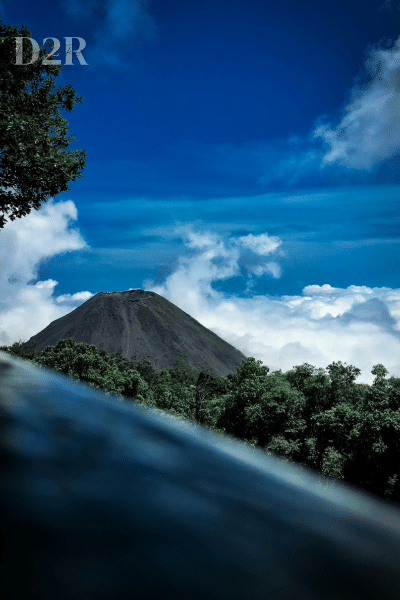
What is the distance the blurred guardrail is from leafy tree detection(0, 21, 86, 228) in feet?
25.9

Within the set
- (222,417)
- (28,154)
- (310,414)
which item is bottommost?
(222,417)

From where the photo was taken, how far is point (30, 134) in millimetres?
8195

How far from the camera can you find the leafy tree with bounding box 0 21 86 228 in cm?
808

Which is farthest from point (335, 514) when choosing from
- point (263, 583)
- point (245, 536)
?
point (263, 583)

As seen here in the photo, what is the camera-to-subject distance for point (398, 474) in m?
17.6

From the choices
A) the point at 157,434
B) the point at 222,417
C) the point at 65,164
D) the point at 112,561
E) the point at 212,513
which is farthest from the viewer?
the point at 222,417

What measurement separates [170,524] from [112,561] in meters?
0.29

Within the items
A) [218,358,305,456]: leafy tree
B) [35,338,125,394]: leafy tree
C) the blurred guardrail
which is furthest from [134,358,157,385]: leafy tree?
the blurred guardrail

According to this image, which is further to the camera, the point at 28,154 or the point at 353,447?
the point at 353,447

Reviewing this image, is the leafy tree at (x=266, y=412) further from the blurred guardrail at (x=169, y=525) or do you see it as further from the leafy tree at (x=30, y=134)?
the blurred guardrail at (x=169, y=525)

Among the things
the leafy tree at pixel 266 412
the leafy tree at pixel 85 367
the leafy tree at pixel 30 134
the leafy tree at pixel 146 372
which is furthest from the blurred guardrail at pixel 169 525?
the leafy tree at pixel 146 372

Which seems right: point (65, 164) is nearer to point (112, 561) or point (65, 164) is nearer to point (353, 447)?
point (112, 561)

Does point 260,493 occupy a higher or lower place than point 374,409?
lower

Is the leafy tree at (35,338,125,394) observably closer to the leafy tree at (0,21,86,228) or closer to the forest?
the forest
